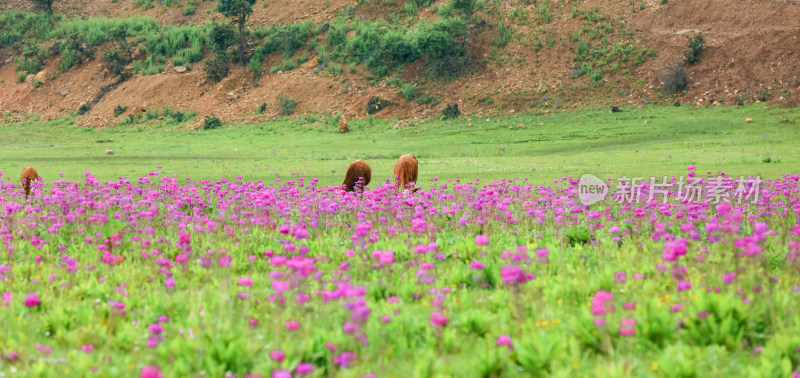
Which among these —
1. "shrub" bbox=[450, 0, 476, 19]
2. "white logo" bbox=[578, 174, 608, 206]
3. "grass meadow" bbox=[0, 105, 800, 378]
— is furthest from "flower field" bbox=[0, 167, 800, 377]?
"shrub" bbox=[450, 0, 476, 19]

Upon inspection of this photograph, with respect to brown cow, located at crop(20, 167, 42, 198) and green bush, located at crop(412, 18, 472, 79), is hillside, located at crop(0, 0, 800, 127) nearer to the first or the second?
green bush, located at crop(412, 18, 472, 79)

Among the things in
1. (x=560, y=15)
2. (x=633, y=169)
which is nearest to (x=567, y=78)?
(x=560, y=15)

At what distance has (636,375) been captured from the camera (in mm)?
4715

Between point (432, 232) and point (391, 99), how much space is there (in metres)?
38.2

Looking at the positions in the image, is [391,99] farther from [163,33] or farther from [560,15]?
[163,33]

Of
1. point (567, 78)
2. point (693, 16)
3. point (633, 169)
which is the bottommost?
point (633, 169)

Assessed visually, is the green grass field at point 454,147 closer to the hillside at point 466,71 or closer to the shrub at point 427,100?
the hillside at point 466,71

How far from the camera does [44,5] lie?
70.5 meters

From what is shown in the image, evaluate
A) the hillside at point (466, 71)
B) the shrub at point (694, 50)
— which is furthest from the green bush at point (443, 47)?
the shrub at point (694, 50)

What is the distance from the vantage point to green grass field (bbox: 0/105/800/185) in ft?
73.6

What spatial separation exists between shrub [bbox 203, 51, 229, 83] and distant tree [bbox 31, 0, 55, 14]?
83.8ft

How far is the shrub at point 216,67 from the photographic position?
178ft

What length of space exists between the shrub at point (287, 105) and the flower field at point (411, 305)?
128 ft

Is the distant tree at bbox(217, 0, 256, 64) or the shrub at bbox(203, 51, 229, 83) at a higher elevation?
the distant tree at bbox(217, 0, 256, 64)
